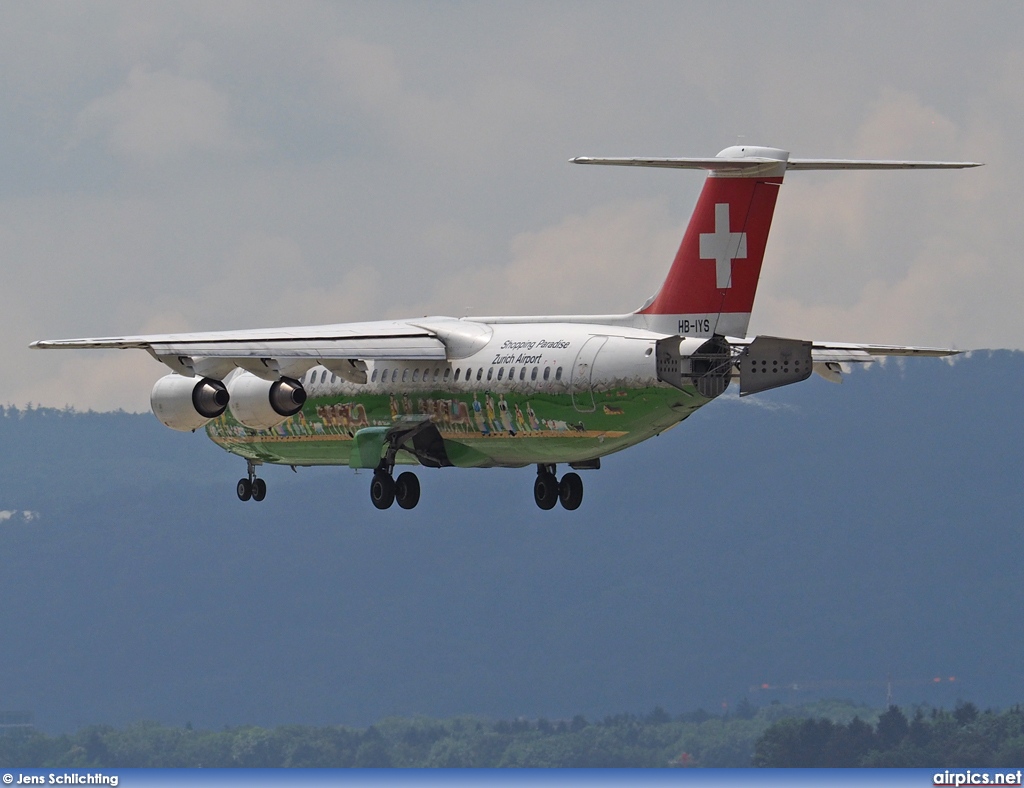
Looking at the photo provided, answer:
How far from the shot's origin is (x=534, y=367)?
37.6 meters

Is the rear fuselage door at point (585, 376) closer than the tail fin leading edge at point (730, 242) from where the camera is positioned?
Yes

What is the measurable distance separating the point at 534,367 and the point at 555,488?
5324 mm

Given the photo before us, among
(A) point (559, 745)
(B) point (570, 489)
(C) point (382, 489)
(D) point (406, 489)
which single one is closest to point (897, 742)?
(A) point (559, 745)

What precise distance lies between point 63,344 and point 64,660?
516ft

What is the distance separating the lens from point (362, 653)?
19250 centimetres

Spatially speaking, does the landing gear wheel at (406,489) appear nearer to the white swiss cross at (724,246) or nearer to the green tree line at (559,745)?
the white swiss cross at (724,246)

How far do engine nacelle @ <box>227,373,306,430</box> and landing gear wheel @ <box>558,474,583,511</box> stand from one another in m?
5.94

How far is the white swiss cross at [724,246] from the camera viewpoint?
126 ft

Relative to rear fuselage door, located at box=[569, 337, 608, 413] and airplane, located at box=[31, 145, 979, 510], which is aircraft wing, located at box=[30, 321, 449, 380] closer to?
airplane, located at box=[31, 145, 979, 510]

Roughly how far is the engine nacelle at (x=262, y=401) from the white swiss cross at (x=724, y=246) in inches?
374

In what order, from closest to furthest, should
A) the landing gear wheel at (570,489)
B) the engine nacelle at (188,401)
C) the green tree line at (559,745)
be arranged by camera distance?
the engine nacelle at (188,401) < the landing gear wheel at (570,489) < the green tree line at (559,745)

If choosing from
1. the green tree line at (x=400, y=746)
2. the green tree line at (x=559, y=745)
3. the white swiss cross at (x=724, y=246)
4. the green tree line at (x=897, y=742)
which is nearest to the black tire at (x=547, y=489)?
the white swiss cross at (x=724, y=246)

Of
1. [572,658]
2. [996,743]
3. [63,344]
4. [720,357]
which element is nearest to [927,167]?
[720,357]

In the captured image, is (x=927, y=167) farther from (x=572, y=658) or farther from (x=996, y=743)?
(x=572, y=658)
